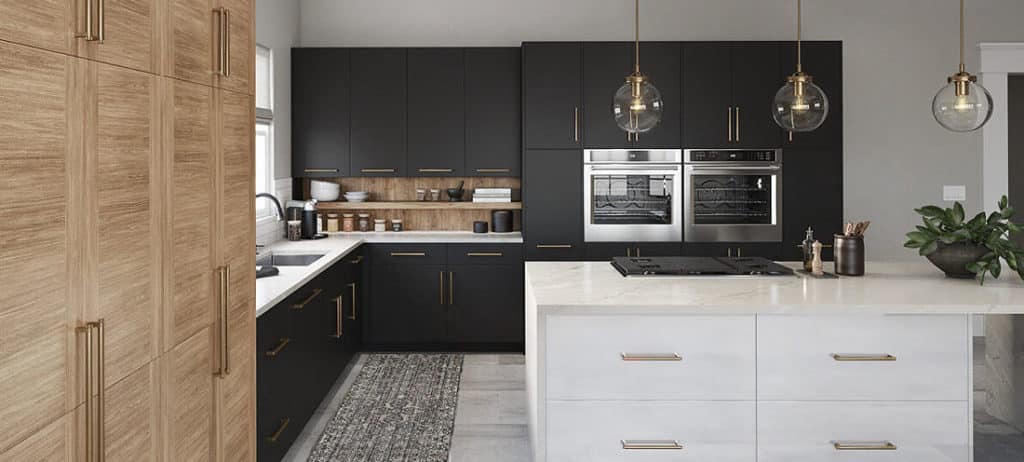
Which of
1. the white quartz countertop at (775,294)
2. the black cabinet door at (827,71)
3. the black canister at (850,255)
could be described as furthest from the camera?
the black cabinet door at (827,71)

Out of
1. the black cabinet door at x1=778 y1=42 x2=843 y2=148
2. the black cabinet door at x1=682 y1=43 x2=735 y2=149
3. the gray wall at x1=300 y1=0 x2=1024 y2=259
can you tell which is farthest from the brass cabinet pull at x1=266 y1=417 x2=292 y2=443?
the black cabinet door at x1=778 y1=42 x2=843 y2=148

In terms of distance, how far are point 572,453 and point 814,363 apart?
3.09 ft

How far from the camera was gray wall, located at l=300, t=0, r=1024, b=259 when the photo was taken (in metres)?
5.93

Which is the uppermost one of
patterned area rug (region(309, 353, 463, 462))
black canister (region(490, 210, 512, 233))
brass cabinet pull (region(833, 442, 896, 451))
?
black canister (region(490, 210, 512, 233))

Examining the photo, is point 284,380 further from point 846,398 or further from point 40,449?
point 846,398

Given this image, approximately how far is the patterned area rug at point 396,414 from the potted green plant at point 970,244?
233 centimetres

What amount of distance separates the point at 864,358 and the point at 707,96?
3.03m

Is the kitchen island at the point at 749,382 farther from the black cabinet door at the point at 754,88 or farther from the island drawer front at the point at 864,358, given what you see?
the black cabinet door at the point at 754,88

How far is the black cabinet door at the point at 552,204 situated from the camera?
550cm

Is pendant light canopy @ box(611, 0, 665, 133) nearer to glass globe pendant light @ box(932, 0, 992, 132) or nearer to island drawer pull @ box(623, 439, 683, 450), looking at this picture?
glass globe pendant light @ box(932, 0, 992, 132)

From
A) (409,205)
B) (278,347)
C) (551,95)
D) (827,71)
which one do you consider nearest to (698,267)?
(278,347)

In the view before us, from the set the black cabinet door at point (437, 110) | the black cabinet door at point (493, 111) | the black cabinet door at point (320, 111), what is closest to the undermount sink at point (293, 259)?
the black cabinet door at point (320, 111)

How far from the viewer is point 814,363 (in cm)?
280

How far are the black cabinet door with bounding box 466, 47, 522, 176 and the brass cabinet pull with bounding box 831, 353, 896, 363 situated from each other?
3330 millimetres
